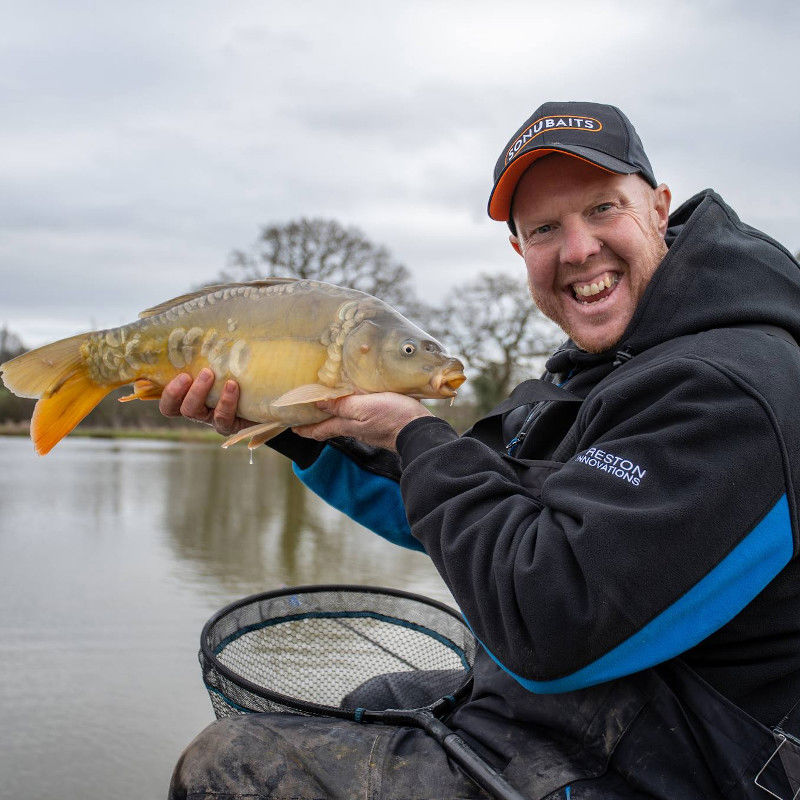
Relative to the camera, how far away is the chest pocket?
1699 millimetres

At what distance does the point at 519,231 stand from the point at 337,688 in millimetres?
1599

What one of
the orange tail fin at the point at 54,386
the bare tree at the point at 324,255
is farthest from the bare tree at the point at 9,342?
the orange tail fin at the point at 54,386

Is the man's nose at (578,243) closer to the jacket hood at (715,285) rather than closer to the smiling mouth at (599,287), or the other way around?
the smiling mouth at (599,287)

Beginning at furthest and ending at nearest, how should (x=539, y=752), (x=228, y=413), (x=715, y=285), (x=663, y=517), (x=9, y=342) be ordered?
(x=9, y=342) < (x=228, y=413) < (x=715, y=285) < (x=539, y=752) < (x=663, y=517)

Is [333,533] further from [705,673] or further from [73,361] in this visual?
→ [705,673]

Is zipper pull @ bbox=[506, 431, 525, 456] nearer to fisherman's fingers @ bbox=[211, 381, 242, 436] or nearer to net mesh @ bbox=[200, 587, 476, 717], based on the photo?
net mesh @ bbox=[200, 587, 476, 717]

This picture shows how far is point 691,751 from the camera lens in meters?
1.41

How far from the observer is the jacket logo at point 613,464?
4.50 feet

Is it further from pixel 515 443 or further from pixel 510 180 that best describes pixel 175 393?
pixel 510 180

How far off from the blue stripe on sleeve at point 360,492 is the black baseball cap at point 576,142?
967 millimetres

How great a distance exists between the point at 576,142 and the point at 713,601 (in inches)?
44.9

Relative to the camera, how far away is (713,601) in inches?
53.3

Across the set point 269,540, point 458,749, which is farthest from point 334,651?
point 269,540

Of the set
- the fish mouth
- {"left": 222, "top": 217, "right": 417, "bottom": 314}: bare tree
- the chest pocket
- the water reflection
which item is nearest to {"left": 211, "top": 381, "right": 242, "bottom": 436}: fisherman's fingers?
the fish mouth
